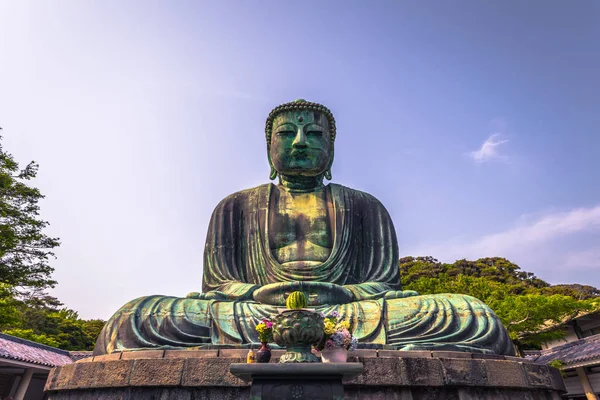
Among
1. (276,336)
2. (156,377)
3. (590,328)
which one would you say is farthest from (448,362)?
(590,328)

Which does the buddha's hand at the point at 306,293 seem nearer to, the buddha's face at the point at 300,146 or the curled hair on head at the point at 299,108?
the buddha's face at the point at 300,146

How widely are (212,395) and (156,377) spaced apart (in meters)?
0.58

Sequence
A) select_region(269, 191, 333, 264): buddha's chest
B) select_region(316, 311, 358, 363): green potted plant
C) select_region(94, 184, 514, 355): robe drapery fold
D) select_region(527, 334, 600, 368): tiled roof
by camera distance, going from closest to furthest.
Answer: select_region(316, 311, 358, 363): green potted plant
select_region(94, 184, 514, 355): robe drapery fold
select_region(269, 191, 333, 264): buddha's chest
select_region(527, 334, 600, 368): tiled roof

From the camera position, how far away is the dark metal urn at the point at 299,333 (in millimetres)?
3494

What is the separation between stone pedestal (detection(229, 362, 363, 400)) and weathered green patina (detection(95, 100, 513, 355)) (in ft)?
5.79

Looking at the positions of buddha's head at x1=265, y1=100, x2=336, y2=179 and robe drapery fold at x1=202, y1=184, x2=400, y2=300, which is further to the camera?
buddha's head at x1=265, y1=100, x2=336, y2=179

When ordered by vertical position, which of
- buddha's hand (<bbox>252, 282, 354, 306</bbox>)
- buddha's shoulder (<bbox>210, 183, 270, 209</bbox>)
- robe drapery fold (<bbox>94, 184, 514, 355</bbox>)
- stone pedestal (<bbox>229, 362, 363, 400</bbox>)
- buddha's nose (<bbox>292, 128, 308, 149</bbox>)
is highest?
buddha's nose (<bbox>292, 128, 308, 149</bbox>)

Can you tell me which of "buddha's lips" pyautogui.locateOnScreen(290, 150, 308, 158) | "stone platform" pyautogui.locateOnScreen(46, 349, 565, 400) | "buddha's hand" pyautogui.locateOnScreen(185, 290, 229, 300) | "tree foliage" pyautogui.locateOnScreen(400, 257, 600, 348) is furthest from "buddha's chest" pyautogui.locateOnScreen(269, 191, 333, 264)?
"tree foliage" pyautogui.locateOnScreen(400, 257, 600, 348)

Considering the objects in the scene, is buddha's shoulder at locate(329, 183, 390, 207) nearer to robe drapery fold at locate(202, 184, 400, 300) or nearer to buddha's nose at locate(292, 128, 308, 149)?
robe drapery fold at locate(202, 184, 400, 300)

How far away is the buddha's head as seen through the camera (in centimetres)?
759

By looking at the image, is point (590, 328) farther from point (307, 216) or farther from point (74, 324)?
point (74, 324)

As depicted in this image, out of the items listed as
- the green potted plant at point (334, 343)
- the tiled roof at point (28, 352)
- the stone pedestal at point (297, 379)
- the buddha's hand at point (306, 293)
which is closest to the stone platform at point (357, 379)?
the green potted plant at point (334, 343)

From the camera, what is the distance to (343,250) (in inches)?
274

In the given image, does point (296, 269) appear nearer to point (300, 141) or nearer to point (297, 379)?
point (300, 141)
